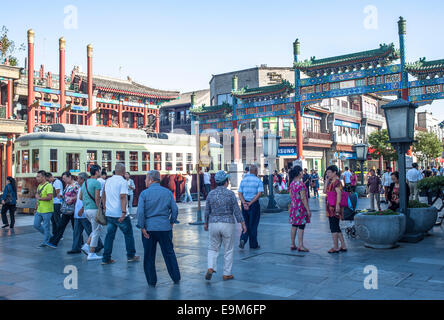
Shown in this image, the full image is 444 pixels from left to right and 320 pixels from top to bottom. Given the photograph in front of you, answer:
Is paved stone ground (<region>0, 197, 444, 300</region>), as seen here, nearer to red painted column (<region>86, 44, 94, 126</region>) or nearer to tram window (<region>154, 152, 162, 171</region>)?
tram window (<region>154, 152, 162, 171</region>)

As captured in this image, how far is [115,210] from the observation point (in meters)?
7.27

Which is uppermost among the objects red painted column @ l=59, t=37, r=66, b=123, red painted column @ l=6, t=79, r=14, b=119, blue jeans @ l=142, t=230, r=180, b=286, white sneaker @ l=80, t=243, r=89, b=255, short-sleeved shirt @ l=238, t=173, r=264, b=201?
red painted column @ l=59, t=37, r=66, b=123

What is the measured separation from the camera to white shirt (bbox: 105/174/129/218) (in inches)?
286

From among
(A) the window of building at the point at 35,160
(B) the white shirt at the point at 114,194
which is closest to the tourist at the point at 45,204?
(B) the white shirt at the point at 114,194

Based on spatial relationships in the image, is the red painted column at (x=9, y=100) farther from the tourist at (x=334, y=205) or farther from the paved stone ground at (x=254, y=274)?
the tourist at (x=334, y=205)

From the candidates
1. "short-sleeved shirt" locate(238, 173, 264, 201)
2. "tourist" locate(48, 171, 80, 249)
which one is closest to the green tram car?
"tourist" locate(48, 171, 80, 249)

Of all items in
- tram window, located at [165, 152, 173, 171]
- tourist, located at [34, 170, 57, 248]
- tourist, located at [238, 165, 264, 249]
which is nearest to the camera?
tourist, located at [238, 165, 264, 249]

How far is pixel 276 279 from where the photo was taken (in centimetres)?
583

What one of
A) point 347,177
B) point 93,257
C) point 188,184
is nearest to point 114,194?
point 93,257

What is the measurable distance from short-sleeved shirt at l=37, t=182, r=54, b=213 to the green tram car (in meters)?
6.28

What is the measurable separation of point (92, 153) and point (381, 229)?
12453mm

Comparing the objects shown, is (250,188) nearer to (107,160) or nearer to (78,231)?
(78,231)

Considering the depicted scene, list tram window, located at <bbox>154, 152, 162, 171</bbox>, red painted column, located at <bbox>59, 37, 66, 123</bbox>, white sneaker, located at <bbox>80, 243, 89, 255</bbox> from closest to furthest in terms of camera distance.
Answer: white sneaker, located at <bbox>80, 243, 89, 255</bbox>
tram window, located at <bbox>154, 152, 162, 171</bbox>
red painted column, located at <bbox>59, 37, 66, 123</bbox>
